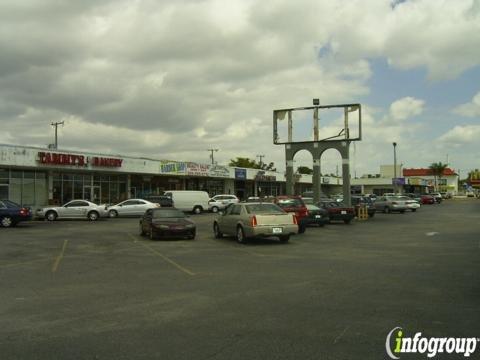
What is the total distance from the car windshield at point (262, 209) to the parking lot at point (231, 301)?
272 cm

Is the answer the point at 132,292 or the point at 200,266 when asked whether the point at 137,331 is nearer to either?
the point at 132,292

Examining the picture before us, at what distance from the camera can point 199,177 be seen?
59.9m

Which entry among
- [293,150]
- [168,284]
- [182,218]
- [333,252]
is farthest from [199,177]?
[168,284]

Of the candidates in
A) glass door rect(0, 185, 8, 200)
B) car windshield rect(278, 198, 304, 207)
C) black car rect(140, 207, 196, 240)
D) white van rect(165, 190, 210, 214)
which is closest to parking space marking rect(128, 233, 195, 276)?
black car rect(140, 207, 196, 240)

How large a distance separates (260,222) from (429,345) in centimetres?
1200

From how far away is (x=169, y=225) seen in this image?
19.8 m

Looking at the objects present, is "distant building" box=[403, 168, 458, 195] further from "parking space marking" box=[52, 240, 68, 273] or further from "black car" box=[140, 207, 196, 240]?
"parking space marking" box=[52, 240, 68, 273]

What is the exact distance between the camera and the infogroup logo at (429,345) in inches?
219

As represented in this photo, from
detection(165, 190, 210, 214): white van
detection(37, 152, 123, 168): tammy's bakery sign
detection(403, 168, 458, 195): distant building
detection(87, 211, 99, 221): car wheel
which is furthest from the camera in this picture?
detection(403, 168, 458, 195): distant building

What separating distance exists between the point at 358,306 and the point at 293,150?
113 ft

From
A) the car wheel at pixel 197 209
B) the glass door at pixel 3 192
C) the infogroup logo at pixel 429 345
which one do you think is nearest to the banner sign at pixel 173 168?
the car wheel at pixel 197 209

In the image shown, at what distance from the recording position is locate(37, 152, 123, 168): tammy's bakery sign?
38.8m

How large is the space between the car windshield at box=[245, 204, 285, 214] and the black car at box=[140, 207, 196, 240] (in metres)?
2.70

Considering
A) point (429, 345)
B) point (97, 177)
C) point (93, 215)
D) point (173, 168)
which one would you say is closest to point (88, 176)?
point (97, 177)
